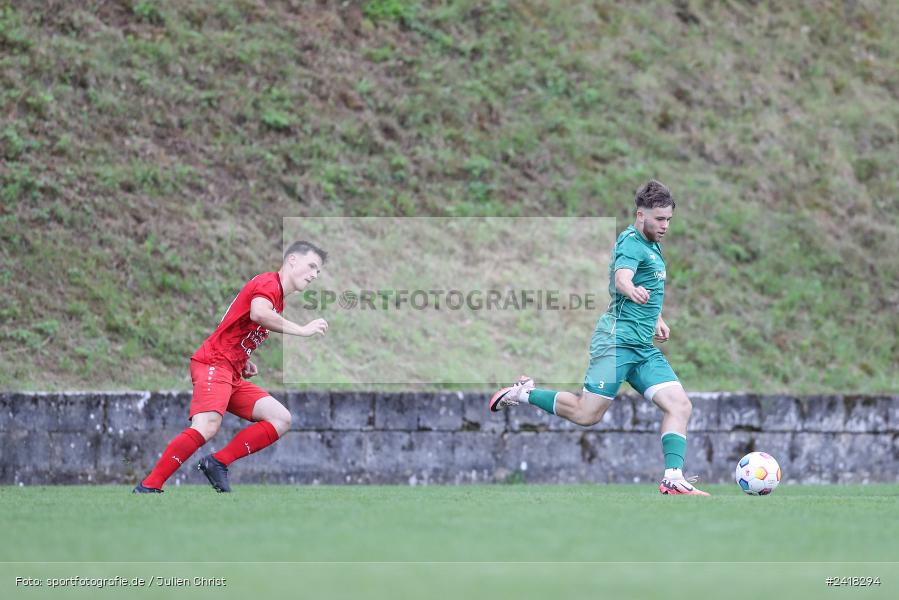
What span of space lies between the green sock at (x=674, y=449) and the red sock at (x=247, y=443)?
97.0 inches

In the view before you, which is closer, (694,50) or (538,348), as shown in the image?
(538,348)

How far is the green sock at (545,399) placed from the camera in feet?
27.4

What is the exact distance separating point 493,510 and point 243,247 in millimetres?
6911

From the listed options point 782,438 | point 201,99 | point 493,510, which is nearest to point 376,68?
point 201,99

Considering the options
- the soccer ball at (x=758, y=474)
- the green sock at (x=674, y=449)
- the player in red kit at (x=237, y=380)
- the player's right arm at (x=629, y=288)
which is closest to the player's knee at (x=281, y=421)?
the player in red kit at (x=237, y=380)

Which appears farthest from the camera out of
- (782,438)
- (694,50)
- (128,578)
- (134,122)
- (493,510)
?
(694,50)

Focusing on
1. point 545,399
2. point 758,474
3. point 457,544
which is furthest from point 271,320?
point 758,474

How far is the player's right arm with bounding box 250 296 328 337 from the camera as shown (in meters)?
7.41

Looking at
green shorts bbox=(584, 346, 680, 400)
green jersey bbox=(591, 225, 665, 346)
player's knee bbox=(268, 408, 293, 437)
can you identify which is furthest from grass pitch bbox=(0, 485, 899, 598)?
green jersey bbox=(591, 225, 665, 346)

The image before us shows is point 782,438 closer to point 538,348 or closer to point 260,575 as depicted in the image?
point 538,348

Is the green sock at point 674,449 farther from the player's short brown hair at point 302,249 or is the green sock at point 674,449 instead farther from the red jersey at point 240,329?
the red jersey at point 240,329

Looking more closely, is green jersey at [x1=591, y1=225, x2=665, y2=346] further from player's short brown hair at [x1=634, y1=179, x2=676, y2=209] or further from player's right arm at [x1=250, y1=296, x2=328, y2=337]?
player's right arm at [x1=250, y1=296, x2=328, y2=337]

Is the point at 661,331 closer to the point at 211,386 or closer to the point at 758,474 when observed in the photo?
the point at 758,474

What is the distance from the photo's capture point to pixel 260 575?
4156mm
